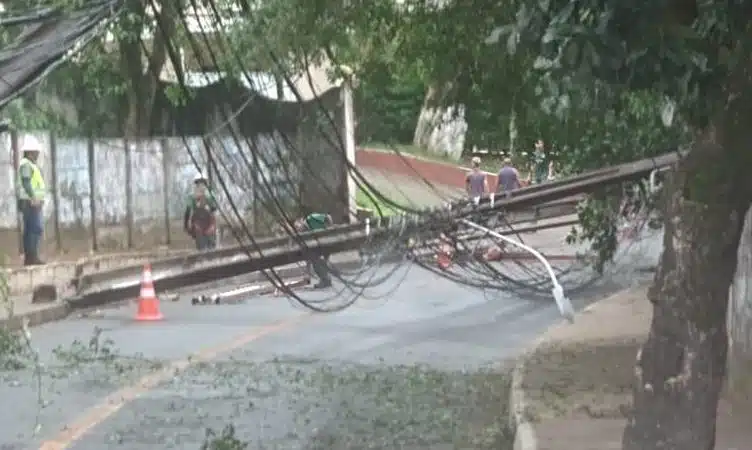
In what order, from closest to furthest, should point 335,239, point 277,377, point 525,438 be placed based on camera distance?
point 525,438
point 335,239
point 277,377

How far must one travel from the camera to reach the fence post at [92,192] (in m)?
23.4

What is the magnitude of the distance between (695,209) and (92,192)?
18828 mm

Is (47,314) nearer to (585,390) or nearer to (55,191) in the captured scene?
(55,191)

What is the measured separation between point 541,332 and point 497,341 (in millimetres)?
844

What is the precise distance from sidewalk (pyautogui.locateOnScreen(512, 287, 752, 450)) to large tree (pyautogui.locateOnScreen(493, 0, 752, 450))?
7.93 ft

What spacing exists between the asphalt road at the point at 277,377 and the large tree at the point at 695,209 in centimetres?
361

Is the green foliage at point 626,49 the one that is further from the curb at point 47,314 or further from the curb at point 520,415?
the curb at point 47,314

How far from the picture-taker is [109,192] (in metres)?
24.1

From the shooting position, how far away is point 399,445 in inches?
371

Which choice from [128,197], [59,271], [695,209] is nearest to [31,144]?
[59,271]

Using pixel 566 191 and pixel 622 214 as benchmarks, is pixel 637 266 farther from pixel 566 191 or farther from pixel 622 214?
pixel 566 191

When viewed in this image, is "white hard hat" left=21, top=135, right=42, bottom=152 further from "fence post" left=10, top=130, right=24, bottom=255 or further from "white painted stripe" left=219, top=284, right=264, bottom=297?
"white painted stripe" left=219, top=284, right=264, bottom=297

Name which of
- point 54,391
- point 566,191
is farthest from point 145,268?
point 566,191

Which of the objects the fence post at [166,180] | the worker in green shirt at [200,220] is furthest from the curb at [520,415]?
the fence post at [166,180]
